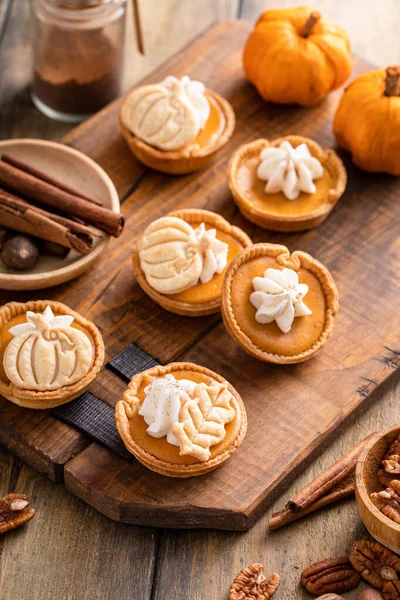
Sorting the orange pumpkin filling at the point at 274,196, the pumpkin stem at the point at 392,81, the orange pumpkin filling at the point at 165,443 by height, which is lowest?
the orange pumpkin filling at the point at 165,443

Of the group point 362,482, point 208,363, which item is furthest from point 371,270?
point 362,482

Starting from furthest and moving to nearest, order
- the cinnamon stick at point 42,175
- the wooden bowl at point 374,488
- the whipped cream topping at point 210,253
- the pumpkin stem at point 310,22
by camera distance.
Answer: the pumpkin stem at point 310,22, the cinnamon stick at point 42,175, the whipped cream topping at point 210,253, the wooden bowl at point 374,488

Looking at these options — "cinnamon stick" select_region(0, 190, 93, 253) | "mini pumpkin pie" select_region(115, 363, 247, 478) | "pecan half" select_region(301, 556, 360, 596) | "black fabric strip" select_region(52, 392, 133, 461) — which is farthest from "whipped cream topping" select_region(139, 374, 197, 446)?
"cinnamon stick" select_region(0, 190, 93, 253)

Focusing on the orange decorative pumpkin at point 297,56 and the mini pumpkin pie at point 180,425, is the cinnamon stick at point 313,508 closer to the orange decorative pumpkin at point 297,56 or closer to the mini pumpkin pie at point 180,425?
the mini pumpkin pie at point 180,425

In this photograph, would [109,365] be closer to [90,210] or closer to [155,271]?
[155,271]

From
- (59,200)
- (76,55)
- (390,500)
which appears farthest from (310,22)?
(390,500)

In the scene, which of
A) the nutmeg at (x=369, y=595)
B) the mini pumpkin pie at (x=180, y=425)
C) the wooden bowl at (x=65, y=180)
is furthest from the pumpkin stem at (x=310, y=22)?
the nutmeg at (x=369, y=595)

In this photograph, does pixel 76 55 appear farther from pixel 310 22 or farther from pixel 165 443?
pixel 165 443
